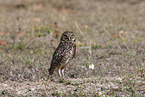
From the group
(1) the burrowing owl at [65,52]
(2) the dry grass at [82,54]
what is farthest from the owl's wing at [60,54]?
(2) the dry grass at [82,54]

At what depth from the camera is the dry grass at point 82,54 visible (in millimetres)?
4188

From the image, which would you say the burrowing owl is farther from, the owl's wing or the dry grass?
the dry grass

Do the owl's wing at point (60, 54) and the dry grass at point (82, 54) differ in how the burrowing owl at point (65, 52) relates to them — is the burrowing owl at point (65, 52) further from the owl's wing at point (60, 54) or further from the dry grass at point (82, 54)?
the dry grass at point (82, 54)

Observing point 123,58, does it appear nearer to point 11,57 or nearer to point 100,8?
point 11,57

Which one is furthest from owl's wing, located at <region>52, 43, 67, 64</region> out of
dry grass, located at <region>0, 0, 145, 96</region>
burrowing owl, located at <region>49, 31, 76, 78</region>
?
dry grass, located at <region>0, 0, 145, 96</region>

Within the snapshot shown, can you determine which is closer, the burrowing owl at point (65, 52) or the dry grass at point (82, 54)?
the dry grass at point (82, 54)

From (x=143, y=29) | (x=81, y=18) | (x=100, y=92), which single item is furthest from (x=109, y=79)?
(x=81, y=18)

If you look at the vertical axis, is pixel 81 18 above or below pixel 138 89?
above

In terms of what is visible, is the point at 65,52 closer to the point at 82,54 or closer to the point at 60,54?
the point at 60,54

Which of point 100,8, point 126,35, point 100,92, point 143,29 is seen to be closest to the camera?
point 100,92

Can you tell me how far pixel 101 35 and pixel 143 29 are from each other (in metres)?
1.77

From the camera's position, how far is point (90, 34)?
340 inches

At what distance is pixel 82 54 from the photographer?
645 cm

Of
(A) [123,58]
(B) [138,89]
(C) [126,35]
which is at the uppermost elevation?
(C) [126,35]
